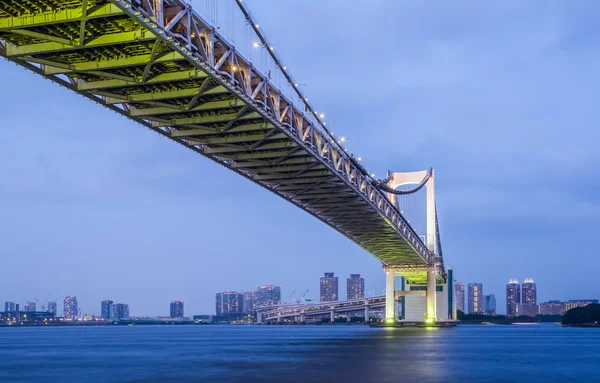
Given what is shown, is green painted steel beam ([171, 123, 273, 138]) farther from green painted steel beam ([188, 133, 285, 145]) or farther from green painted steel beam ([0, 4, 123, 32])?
green painted steel beam ([0, 4, 123, 32])

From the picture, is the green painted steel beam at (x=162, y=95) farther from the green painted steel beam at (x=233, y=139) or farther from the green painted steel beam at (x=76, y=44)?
the green painted steel beam at (x=233, y=139)

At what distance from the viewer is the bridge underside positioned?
72.5ft

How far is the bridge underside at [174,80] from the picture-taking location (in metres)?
22.1

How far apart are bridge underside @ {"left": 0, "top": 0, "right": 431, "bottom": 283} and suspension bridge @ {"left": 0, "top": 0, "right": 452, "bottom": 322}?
0.04 meters

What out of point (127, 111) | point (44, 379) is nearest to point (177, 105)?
point (127, 111)

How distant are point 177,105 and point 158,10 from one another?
8.95 metres

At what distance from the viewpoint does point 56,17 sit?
21594mm

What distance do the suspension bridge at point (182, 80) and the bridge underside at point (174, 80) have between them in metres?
0.04

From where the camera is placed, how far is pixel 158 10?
22078 mm

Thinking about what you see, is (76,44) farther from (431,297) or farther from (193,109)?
(431,297)

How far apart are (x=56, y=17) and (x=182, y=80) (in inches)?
238

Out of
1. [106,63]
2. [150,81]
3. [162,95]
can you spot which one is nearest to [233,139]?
[162,95]

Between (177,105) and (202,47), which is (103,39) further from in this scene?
(177,105)

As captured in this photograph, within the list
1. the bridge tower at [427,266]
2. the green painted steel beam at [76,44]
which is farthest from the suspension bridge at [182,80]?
the bridge tower at [427,266]
